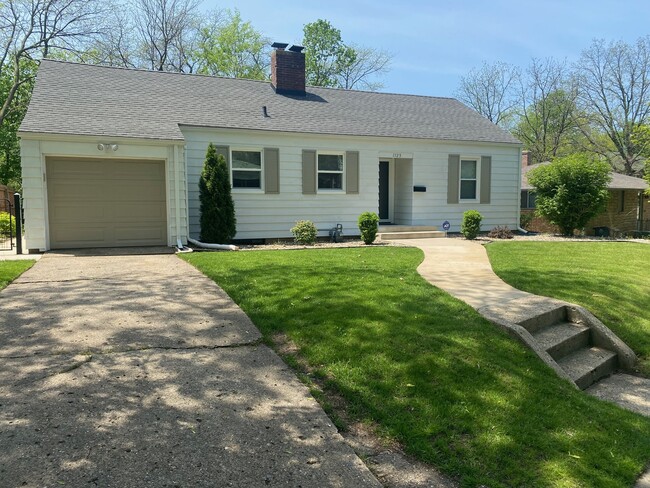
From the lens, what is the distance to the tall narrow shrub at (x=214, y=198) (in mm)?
12375

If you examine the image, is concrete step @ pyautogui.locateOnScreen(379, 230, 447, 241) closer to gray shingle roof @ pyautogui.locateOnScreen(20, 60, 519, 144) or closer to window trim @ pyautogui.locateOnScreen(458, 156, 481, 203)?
window trim @ pyautogui.locateOnScreen(458, 156, 481, 203)

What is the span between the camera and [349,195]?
1491cm

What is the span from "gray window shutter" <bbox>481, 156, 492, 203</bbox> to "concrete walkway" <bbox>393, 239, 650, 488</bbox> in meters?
5.73

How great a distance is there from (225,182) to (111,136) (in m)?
2.78

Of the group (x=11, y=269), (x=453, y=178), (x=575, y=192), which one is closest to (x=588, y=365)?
(x=11, y=269)

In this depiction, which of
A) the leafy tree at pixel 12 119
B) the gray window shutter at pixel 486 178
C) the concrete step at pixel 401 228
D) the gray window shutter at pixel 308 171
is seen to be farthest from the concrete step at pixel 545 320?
the leafy tree at pixel 12 119

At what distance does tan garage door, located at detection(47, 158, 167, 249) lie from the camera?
37.2 feet

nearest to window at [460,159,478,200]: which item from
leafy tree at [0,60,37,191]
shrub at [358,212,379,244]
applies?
shrub at [358,212,379,244]

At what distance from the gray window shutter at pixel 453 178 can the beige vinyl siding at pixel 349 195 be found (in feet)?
0.52

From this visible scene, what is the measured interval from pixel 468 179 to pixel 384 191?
9.40ft

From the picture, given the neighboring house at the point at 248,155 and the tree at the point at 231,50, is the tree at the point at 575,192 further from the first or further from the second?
the tree at the point at 231,50

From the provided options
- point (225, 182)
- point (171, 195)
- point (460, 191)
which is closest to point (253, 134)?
→ point (225, 182)

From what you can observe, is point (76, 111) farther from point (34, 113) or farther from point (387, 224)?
point (387, 224)

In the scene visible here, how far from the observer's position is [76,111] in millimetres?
11984
